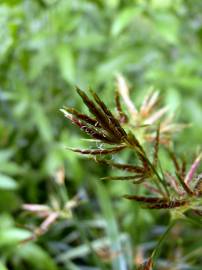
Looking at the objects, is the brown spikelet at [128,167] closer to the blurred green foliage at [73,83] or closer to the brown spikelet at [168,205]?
the brown spikelet at [168,205]

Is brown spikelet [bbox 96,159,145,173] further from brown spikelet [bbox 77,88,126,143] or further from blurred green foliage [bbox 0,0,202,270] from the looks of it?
blurred green foliage [bbox 0,0,202,270]

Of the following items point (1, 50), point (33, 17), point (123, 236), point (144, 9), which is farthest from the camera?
point (33, 17)

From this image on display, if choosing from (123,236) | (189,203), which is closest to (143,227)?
(123,236)

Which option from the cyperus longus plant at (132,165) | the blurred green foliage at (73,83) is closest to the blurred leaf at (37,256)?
the blurred green foliage at (73,83)

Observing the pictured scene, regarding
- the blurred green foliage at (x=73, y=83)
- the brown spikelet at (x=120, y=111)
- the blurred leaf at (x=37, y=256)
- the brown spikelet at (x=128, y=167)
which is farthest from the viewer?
the blurred green foliage at (x=73, y=83)

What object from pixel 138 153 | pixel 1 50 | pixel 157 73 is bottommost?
pixel 138 153

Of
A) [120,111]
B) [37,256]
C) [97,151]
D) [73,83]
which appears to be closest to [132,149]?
[97,151]

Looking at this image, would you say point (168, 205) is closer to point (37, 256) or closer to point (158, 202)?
point (158, 202)

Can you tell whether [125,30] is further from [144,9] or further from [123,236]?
[123,236]
